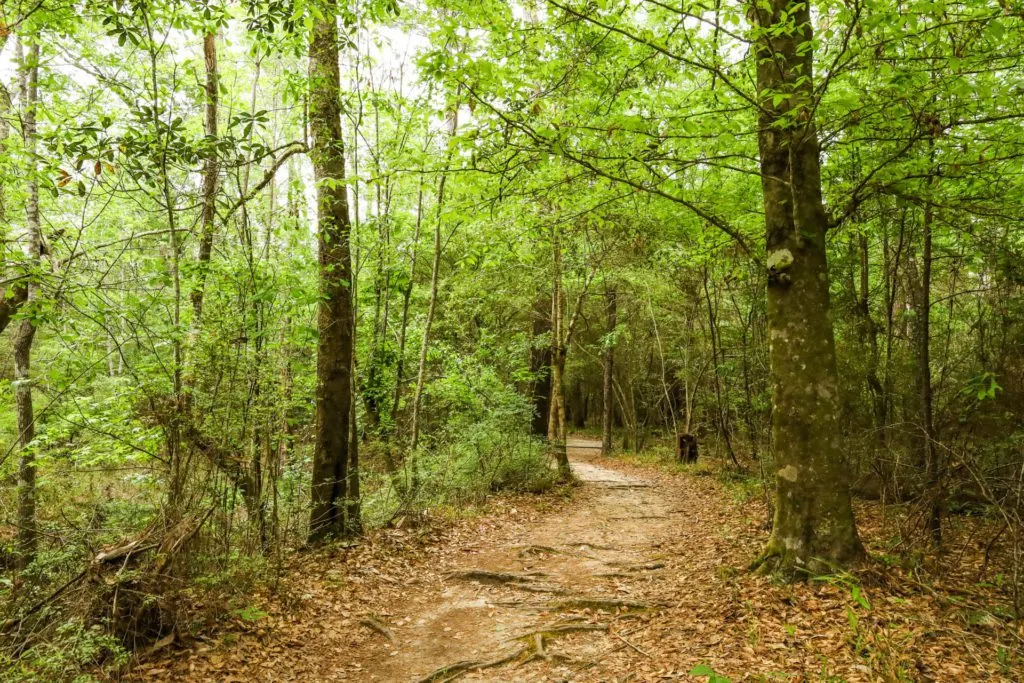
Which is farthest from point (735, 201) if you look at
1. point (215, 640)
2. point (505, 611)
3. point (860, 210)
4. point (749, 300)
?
point (215, 640)

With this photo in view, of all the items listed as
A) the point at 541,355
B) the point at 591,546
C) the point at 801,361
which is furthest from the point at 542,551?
the point at 541,355

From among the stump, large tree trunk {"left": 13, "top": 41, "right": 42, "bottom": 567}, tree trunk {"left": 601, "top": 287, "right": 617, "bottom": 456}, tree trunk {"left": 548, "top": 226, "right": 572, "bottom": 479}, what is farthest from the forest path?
tree trunk {"left": 601, "top": 287, "right": 617, "bottom": 456}

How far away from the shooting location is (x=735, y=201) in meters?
8.52

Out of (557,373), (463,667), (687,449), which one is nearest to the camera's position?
(463,667)

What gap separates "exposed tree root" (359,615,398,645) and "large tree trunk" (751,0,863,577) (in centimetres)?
Answer: 408

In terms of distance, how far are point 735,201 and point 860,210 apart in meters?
1.68

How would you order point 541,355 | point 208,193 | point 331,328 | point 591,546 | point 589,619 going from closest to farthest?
point 589,619 < point 208,193 < point 331,328 < point 591,546 < point 541,355

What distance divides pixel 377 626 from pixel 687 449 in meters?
13.0

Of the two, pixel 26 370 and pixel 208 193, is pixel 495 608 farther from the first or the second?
pixel 26 370

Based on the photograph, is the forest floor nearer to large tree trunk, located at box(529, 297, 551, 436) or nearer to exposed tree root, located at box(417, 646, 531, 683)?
exposed tree root, located at box(417, 646, 531, 683)

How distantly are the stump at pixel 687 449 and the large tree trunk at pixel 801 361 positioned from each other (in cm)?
1145

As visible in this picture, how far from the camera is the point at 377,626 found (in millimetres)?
6145

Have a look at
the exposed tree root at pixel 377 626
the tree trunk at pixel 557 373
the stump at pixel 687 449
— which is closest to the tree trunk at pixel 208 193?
the exposed tree root at pixel 377 626

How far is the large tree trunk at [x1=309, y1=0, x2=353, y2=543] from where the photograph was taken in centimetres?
773
